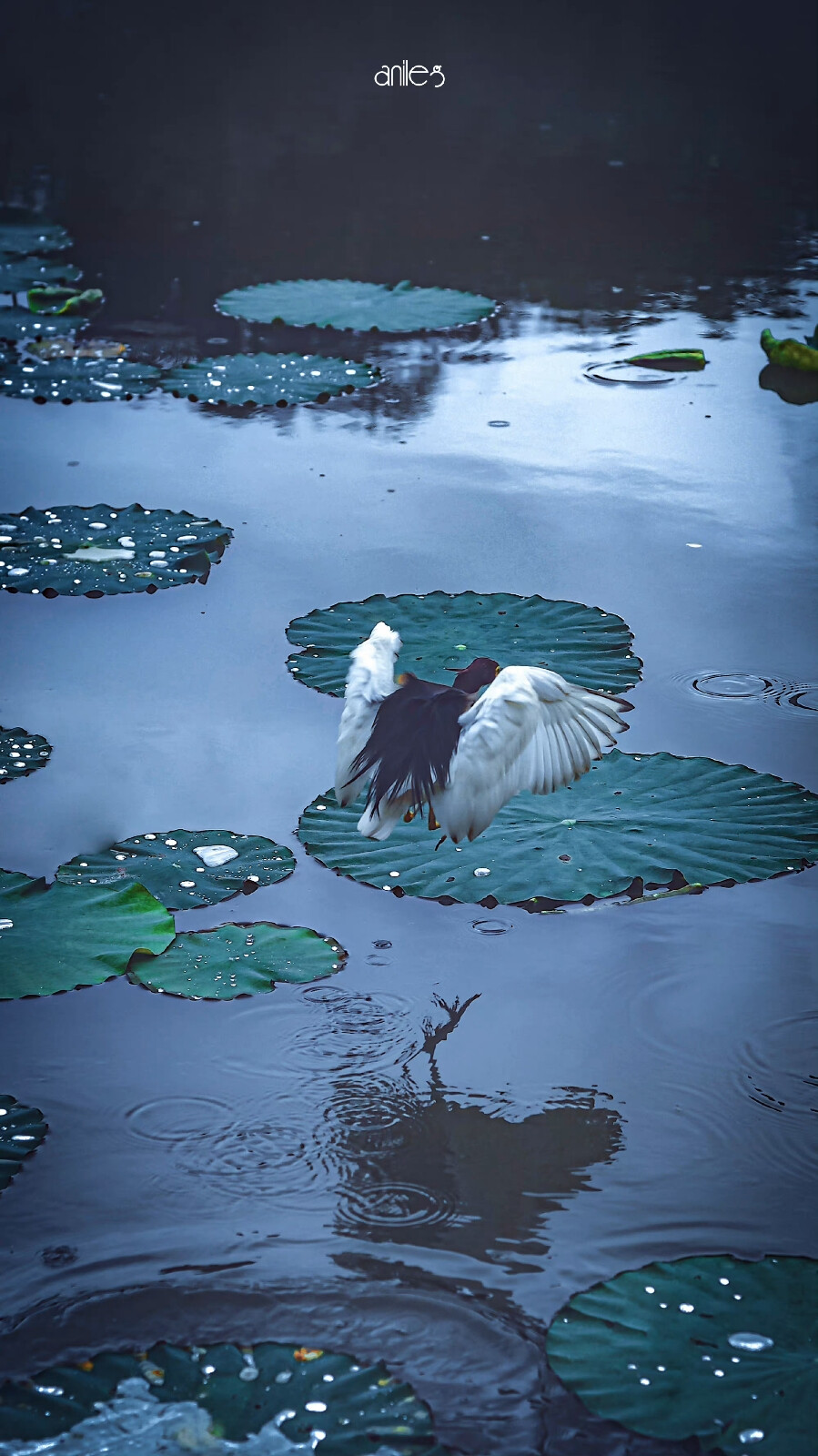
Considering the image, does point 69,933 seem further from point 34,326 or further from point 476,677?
point 34,326

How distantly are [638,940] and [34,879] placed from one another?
50.3 inches

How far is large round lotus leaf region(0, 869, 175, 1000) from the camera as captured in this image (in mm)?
2633

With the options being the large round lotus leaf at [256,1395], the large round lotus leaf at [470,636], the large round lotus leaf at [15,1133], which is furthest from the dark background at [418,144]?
the large round lotus leaf at [256,1395]

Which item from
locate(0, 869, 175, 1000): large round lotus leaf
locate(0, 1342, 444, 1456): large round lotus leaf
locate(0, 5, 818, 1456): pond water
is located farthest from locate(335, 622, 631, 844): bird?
locate(0, 1342, 444, 1456): large round lotus leaf

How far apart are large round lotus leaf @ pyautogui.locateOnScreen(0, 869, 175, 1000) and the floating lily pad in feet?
1.52

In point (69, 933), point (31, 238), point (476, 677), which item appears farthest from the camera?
point (31, 238)

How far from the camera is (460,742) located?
2.66 metres

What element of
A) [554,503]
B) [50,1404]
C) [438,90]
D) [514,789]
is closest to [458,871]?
[514,789]

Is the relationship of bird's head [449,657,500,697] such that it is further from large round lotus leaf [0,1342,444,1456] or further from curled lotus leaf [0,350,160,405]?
curled lotus leaf [0,350,160,405]

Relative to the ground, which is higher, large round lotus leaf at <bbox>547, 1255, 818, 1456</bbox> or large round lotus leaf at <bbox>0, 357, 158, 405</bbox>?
large round lotus leaf at <bbox>0, 357, 158, 405</bbox>

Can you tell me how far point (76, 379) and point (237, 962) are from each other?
3835mm

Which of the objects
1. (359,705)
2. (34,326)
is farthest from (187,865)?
(34,326)

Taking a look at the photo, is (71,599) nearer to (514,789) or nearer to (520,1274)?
(514,789)

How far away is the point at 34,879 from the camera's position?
287 centimetres
